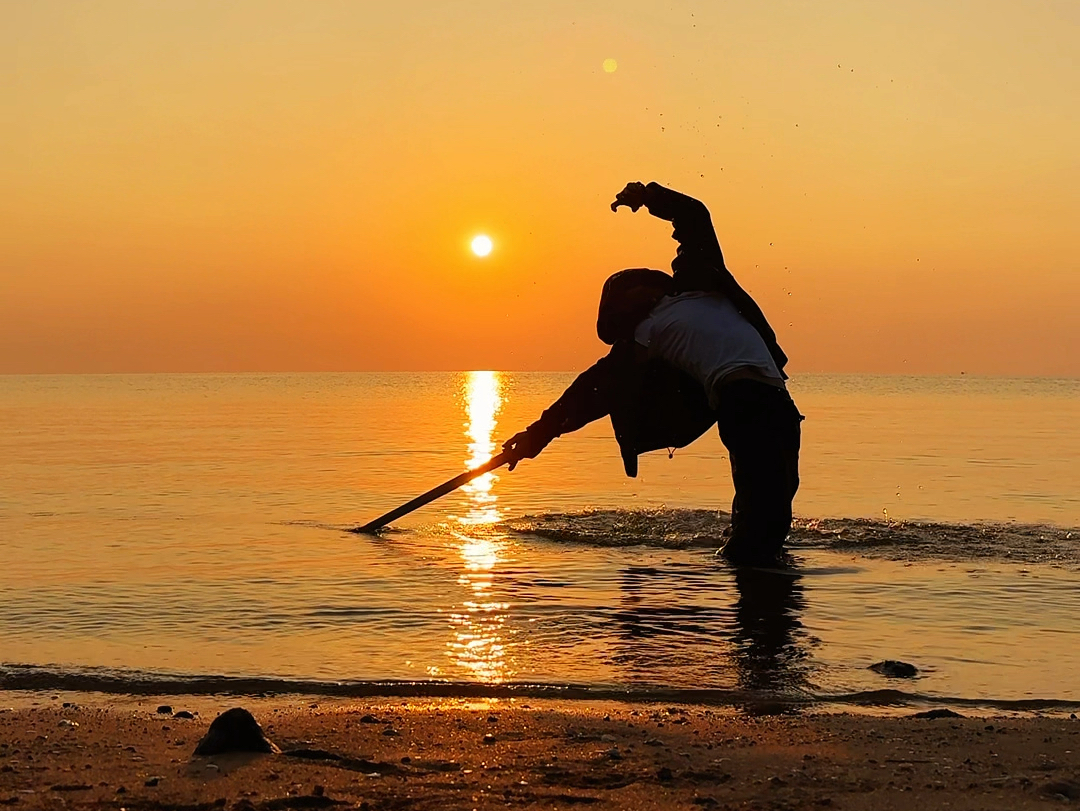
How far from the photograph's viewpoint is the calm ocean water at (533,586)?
27.3ft

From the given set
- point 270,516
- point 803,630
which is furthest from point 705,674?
point 270,516

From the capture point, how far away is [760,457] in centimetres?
1159

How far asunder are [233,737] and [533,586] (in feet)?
19.7

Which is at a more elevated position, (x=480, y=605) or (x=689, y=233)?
→ (x=689, y=233)

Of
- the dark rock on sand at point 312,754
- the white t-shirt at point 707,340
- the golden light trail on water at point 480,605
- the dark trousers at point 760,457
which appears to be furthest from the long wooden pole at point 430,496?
the dark rock on sand at point 312,754

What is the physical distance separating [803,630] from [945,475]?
17.1 meters

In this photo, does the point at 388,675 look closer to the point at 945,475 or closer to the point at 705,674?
the point at 705,674

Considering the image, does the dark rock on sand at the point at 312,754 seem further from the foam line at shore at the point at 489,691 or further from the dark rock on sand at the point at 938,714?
Answer: the dark rock on sand at the point at 938,714

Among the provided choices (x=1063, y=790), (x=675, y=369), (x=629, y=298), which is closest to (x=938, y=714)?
(x=1063, y=790)

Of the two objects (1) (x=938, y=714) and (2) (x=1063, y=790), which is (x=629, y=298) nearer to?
(1) (x=938, y=714)

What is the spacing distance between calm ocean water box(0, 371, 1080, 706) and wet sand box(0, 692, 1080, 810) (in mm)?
984

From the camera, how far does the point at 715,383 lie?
36.4ft

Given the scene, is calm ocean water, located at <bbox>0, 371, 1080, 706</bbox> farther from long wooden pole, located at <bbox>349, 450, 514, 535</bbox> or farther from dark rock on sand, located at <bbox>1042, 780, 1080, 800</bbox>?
dark rock on sand, located at <bbox>1042, 780, 1080, 800</bbox>

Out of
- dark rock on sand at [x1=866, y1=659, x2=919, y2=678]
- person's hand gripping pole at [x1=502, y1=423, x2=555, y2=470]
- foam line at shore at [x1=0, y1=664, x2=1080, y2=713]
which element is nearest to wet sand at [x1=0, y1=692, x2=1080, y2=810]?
foam line at shore at [x1=0, y1=664, x2=1080, y2=713]
